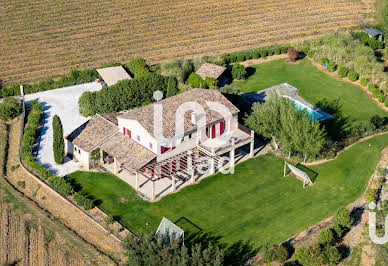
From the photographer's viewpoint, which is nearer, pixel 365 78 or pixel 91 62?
pixel 365 78

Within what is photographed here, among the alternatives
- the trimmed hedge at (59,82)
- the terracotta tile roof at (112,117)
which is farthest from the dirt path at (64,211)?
the trimmed hedge at (59,82)

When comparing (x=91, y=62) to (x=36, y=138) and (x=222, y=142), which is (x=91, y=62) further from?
(x=222, y=142)

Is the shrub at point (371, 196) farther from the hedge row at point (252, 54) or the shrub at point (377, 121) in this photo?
the hedge row at point (252, 54)

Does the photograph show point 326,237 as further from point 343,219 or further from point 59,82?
point 59,82

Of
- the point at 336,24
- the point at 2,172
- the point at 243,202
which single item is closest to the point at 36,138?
the point at 2,172

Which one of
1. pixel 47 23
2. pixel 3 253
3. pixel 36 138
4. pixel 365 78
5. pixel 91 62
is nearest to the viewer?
pixel 3 253

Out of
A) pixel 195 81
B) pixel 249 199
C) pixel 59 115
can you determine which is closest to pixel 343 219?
pixel 249 199

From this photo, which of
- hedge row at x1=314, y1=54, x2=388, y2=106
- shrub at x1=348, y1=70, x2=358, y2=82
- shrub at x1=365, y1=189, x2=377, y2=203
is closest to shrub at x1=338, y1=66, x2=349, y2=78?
hedge row at x1=314, y1=54, x2=388, y2=106
